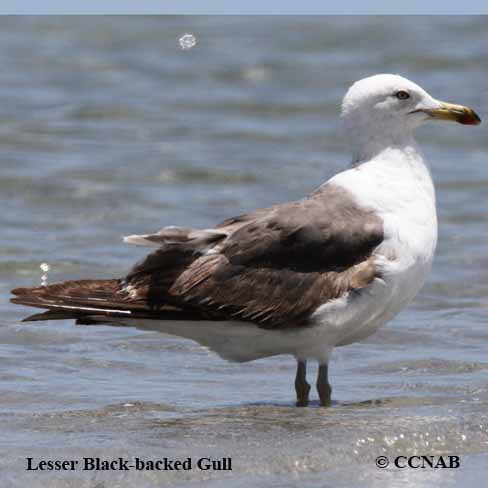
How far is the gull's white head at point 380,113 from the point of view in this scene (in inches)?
273

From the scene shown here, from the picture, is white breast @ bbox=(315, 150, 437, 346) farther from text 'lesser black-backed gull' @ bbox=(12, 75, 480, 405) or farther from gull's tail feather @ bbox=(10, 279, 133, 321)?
gull's tail feather @ bbox=(10, 279, 133, 321)

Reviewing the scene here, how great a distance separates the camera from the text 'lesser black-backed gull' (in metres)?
6.40

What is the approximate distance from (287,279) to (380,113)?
3.48 feet

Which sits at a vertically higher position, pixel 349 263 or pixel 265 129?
pixel 265 129

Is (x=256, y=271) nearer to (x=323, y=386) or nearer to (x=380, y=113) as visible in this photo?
(x=323, y=386)

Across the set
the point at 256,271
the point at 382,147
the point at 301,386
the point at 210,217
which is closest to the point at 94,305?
the point at 256,271

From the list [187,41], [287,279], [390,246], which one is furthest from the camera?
[187,41]

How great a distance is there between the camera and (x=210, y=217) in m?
11.5

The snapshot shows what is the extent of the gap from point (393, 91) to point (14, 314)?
3.19m

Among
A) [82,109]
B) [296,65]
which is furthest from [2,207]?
[296,65]

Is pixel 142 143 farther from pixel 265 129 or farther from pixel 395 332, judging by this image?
pixel 395 332

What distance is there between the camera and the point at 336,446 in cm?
557

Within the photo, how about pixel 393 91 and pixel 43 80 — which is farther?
pixel 43 80

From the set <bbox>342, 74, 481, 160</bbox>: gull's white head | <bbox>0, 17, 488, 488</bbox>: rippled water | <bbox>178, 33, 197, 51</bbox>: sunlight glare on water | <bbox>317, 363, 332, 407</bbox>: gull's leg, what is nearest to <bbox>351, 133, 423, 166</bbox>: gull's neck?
<bbox>342, 74, 481, 160</bbox>: gull's white head
